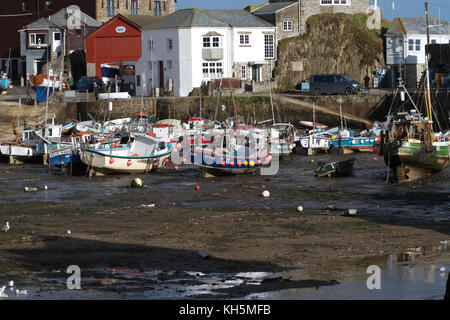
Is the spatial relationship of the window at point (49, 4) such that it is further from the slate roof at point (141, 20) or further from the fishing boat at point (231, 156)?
the fishing boat at point (231, 156)

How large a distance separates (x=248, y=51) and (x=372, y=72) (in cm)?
954

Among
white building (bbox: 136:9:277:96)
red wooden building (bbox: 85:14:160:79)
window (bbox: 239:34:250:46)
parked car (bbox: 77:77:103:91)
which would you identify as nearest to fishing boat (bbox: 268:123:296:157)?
white building (bbox: 136:9:277:96)

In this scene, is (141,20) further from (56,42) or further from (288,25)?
(288,25)

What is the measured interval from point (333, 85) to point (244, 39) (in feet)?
28.9

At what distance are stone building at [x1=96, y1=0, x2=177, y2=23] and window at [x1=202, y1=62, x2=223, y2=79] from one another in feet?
66.1

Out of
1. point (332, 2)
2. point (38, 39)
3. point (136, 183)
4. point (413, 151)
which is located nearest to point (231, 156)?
point (136, 183)

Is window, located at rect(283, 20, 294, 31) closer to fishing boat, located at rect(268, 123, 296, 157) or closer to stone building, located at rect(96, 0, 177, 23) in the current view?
stone building, located at rect(96, 0, 177, 23)

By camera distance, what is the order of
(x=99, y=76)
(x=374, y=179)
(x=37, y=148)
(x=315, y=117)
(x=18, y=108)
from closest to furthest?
(x=374, y=179) → (x=37, y=148) → (x=315, y=117) → (x=18, y=108) → (x=99, y=76)

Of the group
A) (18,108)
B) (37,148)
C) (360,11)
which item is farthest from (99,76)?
(37,148)

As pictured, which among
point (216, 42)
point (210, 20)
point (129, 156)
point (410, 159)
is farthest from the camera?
point (210, 20)

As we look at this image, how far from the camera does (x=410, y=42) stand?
203 feet

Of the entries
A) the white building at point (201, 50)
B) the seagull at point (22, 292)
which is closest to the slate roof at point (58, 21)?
the white building at point (201, 50)

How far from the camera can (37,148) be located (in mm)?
40906
